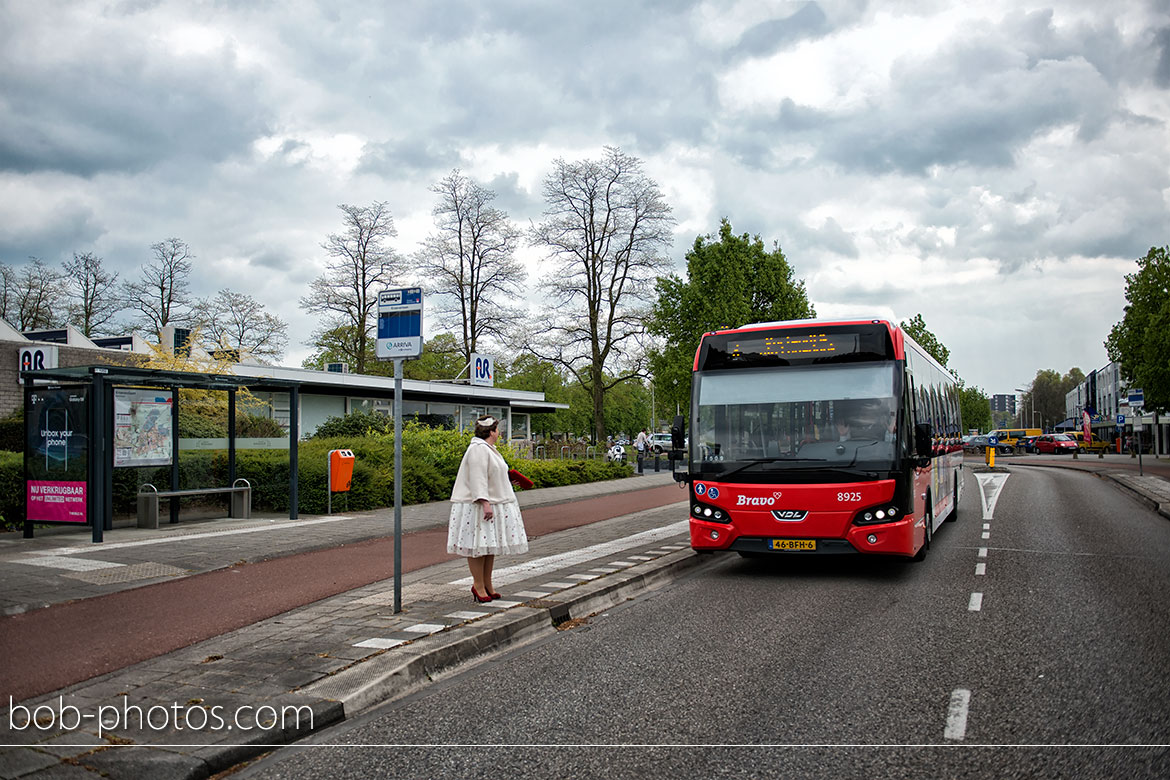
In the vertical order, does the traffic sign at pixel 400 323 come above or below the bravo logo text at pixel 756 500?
above

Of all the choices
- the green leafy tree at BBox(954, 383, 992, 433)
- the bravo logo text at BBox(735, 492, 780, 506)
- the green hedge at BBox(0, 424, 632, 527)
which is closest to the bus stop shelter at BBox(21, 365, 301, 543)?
the green hedge at BBox(0, 424, 632, 527)

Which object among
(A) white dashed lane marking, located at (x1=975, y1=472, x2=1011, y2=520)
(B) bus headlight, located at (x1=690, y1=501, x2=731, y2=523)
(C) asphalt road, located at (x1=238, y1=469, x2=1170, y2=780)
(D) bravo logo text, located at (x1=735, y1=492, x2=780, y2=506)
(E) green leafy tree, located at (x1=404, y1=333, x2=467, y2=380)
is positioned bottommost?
(A) white dashed lane marking, located at (x1=975, y1=472, x2=1011, y2=520)

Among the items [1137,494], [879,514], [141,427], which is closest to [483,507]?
[879,514]

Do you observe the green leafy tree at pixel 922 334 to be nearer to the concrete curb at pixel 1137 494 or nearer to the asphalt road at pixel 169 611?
the concrete curb at pixel 1137 494

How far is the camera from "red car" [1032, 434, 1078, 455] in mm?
65250

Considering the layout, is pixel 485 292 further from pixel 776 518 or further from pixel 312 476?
pixel 776 518

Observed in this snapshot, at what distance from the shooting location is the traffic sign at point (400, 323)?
7.00 metres

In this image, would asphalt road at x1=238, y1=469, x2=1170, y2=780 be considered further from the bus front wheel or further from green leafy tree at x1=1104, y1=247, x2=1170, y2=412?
green leafy tree at x1=1104, y1=247, x2=1170, y2=412

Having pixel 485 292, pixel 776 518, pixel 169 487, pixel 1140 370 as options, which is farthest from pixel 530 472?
pixel 1140 370

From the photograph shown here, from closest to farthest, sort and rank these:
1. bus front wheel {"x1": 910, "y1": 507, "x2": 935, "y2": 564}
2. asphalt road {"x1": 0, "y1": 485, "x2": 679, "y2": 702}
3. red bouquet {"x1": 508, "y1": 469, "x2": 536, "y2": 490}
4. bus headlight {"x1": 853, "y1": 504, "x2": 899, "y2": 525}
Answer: asphalt road {"x1": 0, "y1": 485, "x2": 679, "y2": 702}, red bouquet {"x1": 508, "y1": 469, "x2": 536, "y2": 490}, bus headlight {"x1": 853, "y1": 504, "x2": 899, "y2": 525}, bus front wheel {"x1": 910, "y1": 507, "x2": 935, "y2": 564}

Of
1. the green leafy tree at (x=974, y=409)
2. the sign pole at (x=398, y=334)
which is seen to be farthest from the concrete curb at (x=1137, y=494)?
the green leafy tree at (x=974, y=409)

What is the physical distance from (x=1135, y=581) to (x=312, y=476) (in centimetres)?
1253

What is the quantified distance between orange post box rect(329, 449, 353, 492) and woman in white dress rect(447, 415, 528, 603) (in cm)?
861

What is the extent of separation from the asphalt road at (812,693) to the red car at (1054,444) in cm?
→ 6408
